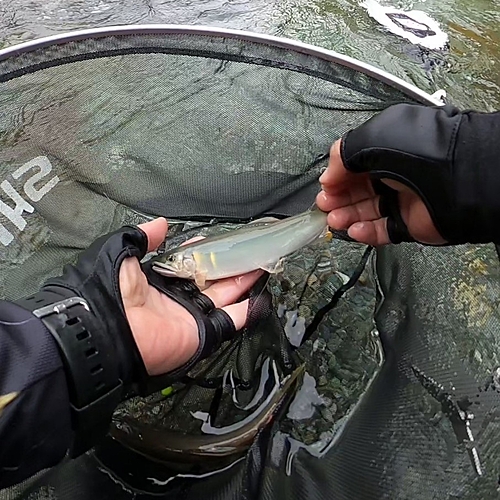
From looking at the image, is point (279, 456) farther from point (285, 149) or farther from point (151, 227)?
point (285, 149)

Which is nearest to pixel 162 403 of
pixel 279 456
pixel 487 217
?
pixel 279 456

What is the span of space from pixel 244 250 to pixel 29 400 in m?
0.84

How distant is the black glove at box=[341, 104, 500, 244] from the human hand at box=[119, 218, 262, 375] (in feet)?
1.93

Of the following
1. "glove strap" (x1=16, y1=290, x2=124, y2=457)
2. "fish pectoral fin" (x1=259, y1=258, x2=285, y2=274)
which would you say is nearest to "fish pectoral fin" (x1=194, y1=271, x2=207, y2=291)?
"fish pectoral fin" (x1=259, y1=258, x2=285, y2=274)

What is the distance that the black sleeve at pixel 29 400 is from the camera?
1032mm

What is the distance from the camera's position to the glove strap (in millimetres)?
1128

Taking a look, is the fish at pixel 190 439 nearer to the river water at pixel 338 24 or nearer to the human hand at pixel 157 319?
the human hand at pixel 157 319

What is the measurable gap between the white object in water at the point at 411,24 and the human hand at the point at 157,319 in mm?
3213

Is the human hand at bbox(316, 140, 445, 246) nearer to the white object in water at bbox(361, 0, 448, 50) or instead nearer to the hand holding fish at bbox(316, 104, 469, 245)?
the hand holding fish at bbox(316, 104, 469, 245)

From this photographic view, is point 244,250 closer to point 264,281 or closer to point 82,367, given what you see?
point 264,281

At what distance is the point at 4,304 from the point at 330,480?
841mm

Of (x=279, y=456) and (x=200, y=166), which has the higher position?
(x=200, y=166)

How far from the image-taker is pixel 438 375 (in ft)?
4.91

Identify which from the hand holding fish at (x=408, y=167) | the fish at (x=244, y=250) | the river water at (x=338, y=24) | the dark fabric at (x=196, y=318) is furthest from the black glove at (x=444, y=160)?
the river water at (x=338, y=24)
